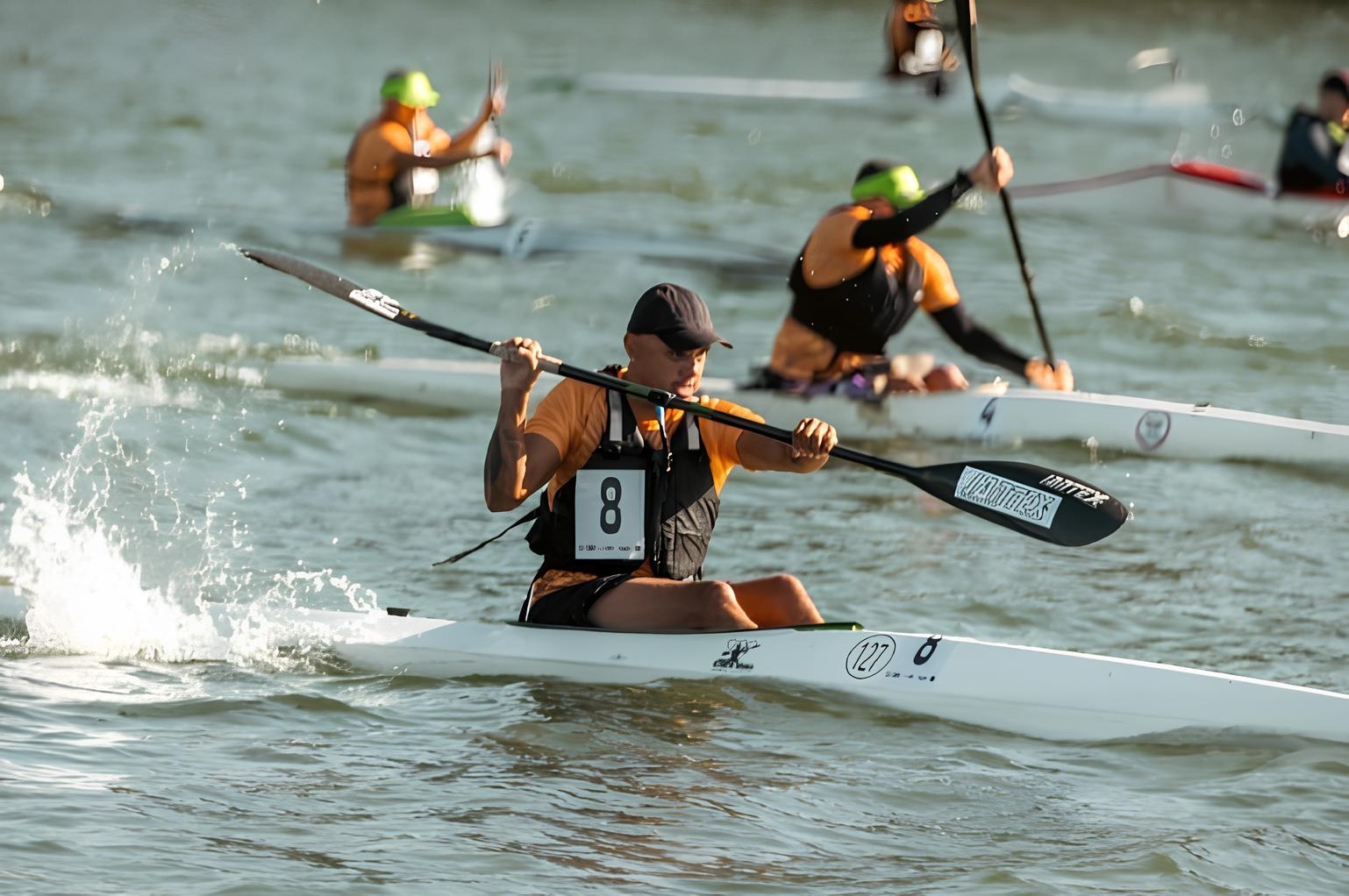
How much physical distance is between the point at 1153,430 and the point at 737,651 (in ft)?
14.4

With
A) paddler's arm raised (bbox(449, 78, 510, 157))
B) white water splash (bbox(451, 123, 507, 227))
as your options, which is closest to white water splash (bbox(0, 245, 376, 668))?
paddler's arm raised (bbox(449, 78, 510, 157))

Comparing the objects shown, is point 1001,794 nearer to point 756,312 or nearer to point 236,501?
point 236,501

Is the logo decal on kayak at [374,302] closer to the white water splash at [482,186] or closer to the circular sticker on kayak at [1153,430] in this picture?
the circular sticker on kayak at [1153,430]

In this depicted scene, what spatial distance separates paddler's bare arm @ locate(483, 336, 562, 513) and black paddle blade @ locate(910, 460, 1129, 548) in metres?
1.32

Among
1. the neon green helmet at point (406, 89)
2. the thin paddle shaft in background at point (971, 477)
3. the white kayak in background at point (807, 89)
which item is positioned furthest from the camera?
the white kayak in background at point (807, 89)

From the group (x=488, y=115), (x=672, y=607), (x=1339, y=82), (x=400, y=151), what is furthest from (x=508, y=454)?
(x=1339, y=82)

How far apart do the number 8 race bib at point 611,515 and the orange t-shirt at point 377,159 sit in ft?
24.0

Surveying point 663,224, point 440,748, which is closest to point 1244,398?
point 663,224

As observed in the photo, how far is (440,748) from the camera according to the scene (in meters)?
5.08

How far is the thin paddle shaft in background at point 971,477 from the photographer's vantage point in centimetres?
513

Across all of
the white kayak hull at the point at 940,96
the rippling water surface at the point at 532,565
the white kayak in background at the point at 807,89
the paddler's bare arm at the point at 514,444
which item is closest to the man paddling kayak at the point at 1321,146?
the rippling water surface at the point at 532,565

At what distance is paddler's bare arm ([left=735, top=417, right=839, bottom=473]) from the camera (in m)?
5.05

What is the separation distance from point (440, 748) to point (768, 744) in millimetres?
930

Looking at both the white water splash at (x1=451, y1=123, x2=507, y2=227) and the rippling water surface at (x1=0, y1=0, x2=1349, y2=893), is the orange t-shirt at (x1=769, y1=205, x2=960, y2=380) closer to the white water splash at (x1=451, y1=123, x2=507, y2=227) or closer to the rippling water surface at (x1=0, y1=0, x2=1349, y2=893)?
the rippling water surface at (x1=0, y1=0, x2=1349, y2=893)
